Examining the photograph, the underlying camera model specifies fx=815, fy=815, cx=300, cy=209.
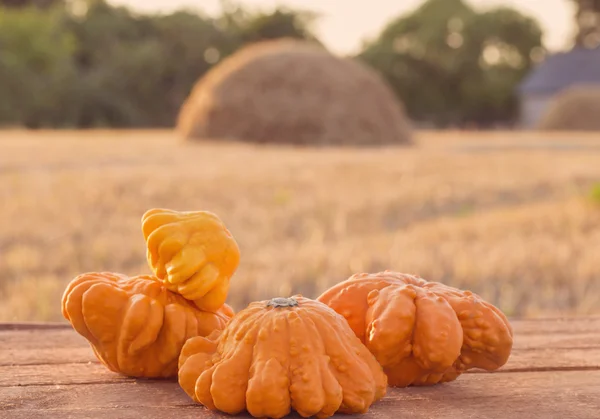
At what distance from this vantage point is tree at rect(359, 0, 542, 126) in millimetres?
33531

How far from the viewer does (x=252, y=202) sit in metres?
5.84

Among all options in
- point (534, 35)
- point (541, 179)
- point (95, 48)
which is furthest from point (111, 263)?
point (534, 35)

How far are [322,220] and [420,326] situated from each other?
155 inches

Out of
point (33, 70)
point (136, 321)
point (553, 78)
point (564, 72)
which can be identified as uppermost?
point (564, 72)

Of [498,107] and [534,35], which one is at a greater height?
[534,35]

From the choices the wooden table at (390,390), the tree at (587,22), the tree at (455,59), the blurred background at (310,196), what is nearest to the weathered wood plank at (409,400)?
the wooden table at (390,390)

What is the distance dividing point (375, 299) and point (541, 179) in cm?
590

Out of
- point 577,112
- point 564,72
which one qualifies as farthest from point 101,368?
point 564,72

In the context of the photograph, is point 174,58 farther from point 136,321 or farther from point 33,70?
point 136,321

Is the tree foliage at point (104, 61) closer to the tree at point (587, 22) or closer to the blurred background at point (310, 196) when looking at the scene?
the blurred background at point (310, 196)

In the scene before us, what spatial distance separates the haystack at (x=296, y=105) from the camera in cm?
1350

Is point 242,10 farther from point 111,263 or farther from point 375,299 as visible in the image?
point 375,299

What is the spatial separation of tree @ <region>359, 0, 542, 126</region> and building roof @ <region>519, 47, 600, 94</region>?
1.09 meters

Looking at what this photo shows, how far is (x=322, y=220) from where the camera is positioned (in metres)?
5.37
